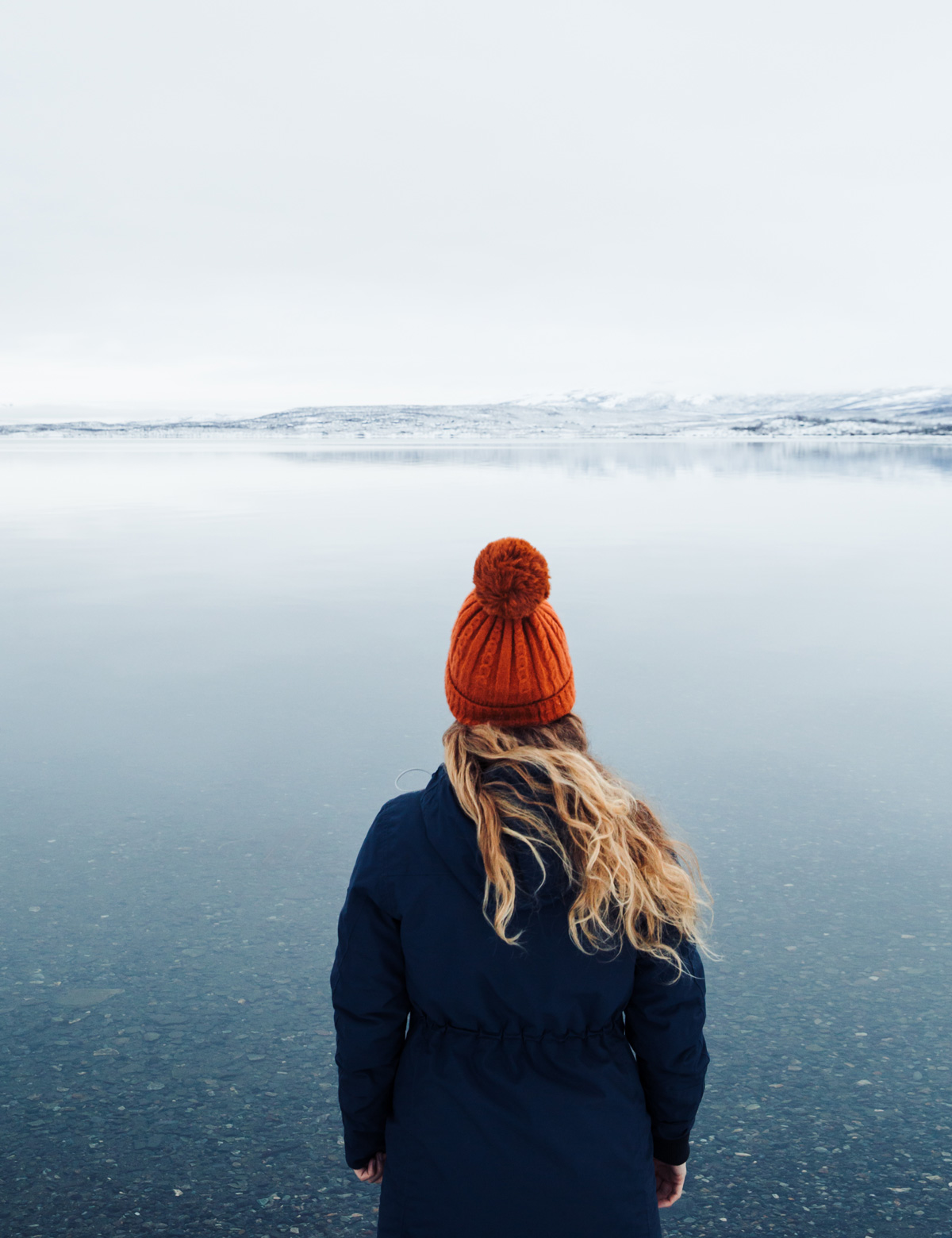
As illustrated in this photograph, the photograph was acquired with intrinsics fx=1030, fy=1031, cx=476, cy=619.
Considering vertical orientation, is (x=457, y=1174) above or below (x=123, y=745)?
above

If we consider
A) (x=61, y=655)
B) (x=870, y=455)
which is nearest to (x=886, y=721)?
(x=61, y=655)

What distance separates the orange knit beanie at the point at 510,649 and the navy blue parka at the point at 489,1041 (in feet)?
0.60

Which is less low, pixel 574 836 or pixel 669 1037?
pixel 574 836

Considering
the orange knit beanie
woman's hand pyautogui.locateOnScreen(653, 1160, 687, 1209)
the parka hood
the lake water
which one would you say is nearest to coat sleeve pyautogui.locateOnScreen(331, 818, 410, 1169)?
the parka hood

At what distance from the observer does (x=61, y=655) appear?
25.8 feet

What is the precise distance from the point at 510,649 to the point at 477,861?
372 millimetres

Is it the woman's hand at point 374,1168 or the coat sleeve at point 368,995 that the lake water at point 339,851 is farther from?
the coat sleeve at point 368,995

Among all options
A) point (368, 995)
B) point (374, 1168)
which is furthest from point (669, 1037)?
point (374, 1168)

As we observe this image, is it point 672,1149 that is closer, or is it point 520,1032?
point 520,1032

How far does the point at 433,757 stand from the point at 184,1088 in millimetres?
2734

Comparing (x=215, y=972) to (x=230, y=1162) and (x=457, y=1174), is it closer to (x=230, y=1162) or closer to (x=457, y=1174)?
(x=230, y=1162)

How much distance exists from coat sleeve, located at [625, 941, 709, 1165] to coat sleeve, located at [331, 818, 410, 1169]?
41 cm

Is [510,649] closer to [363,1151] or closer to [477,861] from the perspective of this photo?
[477,861]

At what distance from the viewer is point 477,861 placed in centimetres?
165
